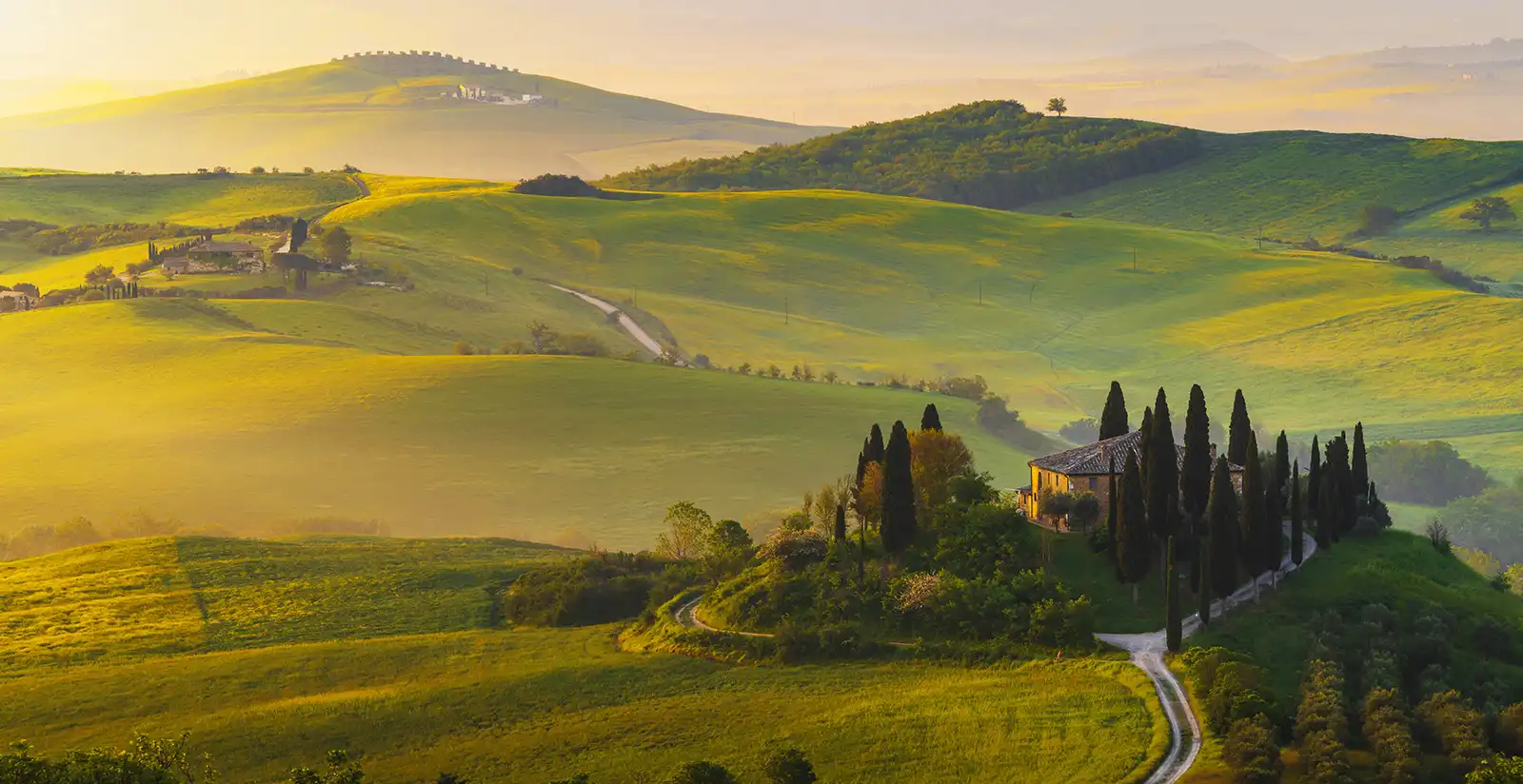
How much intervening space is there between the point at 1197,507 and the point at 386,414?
90340 millimetres

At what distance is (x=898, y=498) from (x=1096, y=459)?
966cm

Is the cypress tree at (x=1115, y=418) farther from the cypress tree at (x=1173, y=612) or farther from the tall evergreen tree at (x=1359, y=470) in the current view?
the cypress tree at (x=1173, y=612)

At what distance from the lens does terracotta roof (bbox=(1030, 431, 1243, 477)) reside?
78125mm

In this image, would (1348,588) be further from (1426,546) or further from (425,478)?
(425,478)

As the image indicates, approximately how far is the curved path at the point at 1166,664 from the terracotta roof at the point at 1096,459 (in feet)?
24.2

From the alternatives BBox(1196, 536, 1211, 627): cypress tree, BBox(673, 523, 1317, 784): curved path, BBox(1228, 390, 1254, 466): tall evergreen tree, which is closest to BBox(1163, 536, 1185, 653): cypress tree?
BBox(673, 523, 1317, 784): curved path

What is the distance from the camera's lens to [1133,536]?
70812mm

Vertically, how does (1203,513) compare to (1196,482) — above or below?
below

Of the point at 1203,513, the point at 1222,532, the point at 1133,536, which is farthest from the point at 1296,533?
the point at 1133,536

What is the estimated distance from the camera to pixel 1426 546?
8031 centimetres

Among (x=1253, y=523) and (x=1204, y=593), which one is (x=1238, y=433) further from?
(x=1204, y=593)

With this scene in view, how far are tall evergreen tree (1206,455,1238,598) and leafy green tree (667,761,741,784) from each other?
1005 inches

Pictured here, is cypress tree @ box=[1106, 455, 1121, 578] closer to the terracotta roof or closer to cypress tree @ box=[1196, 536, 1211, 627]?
the terracotta roof

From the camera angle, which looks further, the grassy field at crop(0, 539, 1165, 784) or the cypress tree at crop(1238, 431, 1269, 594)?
the cypress tree at crop(1238, 431, 1269, 594)
